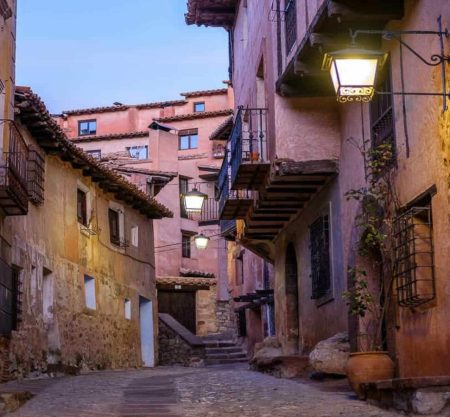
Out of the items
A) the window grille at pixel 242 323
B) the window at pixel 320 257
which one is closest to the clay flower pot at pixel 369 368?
the window at pixel 320 257

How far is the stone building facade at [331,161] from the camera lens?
9.03 metres

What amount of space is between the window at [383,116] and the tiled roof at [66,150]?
24.6ft

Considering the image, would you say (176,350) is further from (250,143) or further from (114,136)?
(114,136)

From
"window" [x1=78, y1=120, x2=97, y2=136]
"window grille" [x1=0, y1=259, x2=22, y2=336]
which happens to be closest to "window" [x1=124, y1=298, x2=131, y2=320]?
"window grille" [x1=0, y1=259, x2=22, y2=336]

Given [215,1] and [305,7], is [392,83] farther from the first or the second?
[215,1]

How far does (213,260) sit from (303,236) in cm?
2838

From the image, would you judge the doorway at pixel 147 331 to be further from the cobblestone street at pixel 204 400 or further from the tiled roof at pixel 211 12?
the cobblestone street at pixel 204 400

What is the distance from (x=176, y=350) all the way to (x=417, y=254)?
2193 centimetres

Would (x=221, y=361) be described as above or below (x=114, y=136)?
below

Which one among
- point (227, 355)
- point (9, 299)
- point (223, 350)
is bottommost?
point (227, 355)

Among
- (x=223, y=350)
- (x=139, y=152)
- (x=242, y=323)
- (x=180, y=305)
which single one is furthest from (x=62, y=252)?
(x=139, y=152)

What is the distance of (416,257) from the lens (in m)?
9.33

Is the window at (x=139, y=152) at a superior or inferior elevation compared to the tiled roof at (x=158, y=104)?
inferior

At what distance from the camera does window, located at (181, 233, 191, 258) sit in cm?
4291
